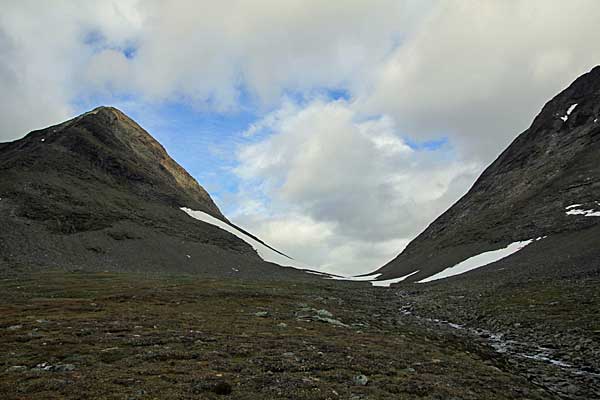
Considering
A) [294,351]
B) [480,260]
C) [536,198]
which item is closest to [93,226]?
[480,260]

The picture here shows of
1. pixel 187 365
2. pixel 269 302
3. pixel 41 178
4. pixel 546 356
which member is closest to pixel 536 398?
pixel 546 356

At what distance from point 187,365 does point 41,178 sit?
17357 cm

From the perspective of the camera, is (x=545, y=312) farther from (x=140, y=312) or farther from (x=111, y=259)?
(x=111, y=259)

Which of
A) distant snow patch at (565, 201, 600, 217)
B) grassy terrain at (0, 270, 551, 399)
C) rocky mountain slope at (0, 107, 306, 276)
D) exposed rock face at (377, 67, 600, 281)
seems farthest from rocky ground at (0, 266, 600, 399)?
rocky mountain slope at (0, 107, 306, 276)

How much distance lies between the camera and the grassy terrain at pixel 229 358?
16.5m

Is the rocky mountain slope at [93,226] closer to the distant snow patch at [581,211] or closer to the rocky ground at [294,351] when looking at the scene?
the rocky ground at [294,351]

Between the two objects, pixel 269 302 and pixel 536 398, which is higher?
pixel 269 302

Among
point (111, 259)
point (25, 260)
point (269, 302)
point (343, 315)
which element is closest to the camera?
point (343, 315)

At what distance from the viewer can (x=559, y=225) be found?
112750 mm

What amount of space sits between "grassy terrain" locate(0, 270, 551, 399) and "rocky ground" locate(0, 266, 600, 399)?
0.07 m

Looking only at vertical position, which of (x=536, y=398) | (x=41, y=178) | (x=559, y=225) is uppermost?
(x=41, y=178)

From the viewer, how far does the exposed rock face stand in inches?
4830

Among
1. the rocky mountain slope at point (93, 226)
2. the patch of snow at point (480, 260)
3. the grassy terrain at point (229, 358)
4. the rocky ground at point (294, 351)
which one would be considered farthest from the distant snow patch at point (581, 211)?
the grassy terrain at point (229, 358)

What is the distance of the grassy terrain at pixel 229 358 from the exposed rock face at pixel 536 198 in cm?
7223
